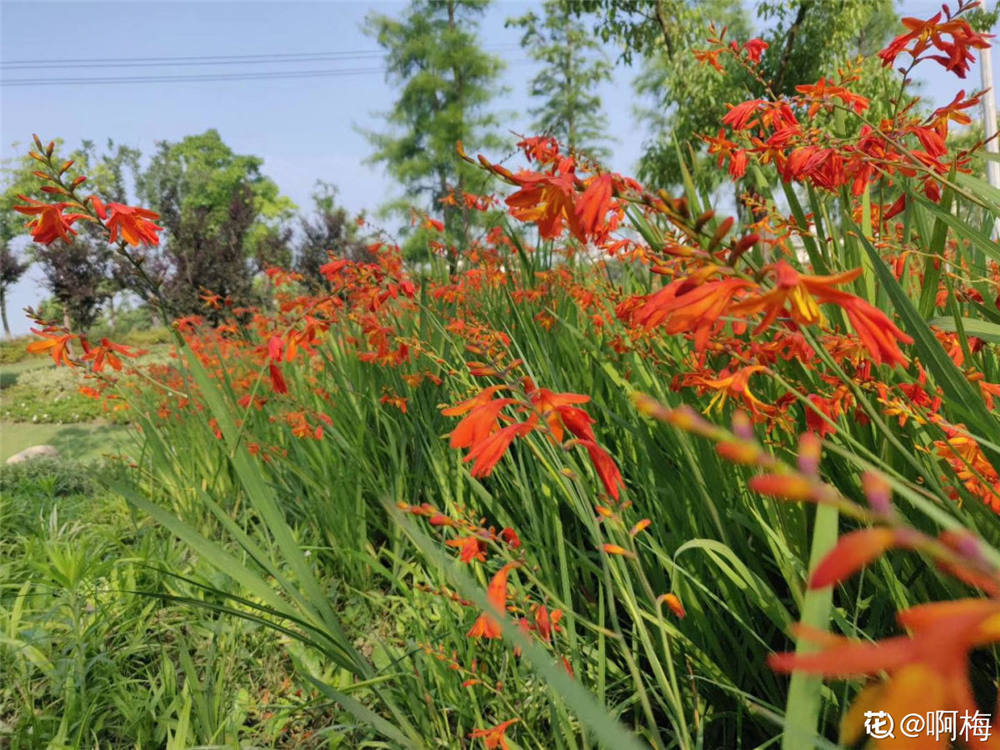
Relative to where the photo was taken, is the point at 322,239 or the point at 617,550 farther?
the point at 322,239

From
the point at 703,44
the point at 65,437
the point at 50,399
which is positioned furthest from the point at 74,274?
the point at 703,44

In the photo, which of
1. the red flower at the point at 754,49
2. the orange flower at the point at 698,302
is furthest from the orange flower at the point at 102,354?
the red flower at the point at 754,49

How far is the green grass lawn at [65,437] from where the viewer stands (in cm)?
652

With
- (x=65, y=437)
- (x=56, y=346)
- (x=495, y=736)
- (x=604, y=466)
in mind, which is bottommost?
(x=495, y=736)

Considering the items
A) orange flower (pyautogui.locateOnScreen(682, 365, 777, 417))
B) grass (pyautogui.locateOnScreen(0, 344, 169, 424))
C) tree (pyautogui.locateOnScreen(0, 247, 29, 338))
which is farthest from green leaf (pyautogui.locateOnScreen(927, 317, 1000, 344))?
tree (pyautogui.locateOnScreen(0, 247, 29, 338))

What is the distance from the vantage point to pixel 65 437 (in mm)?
7637

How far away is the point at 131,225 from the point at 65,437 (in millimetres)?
7791

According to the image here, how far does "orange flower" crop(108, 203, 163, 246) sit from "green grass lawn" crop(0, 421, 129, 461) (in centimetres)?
514

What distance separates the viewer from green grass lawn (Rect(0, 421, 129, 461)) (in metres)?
6.52

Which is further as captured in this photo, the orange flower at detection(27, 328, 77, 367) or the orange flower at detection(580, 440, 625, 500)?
the orange flower at detection(27, 328, 77, 367)

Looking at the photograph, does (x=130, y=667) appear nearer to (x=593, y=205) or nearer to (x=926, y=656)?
(x=593, y=205)

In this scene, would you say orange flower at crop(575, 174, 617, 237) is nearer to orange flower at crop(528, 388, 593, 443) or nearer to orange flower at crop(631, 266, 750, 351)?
orange flower at crop(631, 266, 750, 351)

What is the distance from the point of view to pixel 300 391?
3.44 metres

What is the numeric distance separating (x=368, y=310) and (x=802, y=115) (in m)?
1.88
